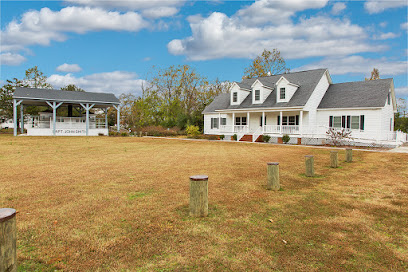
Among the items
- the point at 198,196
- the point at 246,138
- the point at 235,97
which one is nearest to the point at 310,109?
the point at 246,138

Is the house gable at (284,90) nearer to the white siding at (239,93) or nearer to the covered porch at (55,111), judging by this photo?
the white siding at (239,93)

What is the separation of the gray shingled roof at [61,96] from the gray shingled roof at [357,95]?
25592mm

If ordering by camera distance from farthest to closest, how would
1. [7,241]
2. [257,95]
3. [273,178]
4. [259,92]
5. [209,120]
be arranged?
[209,120]
[257,95]
[259,92]
[273,178]
[7,241]

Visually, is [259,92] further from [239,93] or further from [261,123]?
[261,123]

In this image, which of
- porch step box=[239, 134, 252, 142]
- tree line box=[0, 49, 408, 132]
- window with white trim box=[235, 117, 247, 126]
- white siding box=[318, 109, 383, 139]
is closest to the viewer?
white siding box=[318, 109, 383, 139]

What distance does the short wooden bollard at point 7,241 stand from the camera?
259 centimetres

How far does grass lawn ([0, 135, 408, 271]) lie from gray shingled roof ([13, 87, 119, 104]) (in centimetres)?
2656

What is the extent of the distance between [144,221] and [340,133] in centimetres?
2042

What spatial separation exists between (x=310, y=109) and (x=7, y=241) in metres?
24.7

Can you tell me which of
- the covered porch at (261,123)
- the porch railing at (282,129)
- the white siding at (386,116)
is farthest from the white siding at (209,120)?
the white siding at (386,116)

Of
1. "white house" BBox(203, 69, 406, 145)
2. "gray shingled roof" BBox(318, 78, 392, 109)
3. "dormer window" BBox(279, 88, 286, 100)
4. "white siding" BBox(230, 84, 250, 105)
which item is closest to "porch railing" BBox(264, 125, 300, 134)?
"white house" BBox(203, 69, 406, 145)

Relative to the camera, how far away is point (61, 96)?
32000mm

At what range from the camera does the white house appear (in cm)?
2159

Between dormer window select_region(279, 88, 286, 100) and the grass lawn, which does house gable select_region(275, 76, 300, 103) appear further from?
the grass lawn
